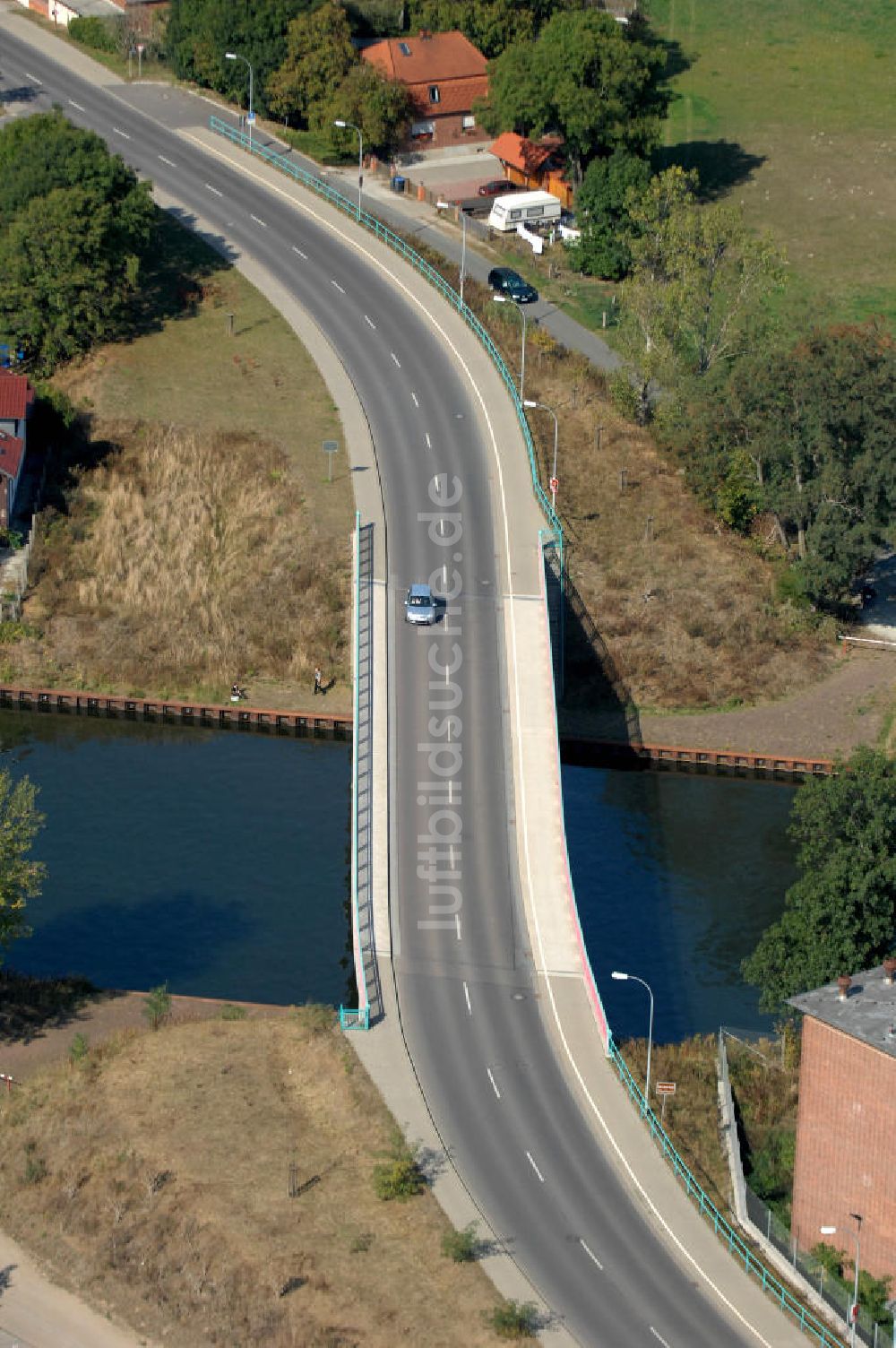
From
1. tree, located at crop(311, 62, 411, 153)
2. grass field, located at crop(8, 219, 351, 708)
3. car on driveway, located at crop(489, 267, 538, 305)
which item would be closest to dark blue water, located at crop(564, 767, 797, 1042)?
grass field, located at crop(8, 219, 351, 708)

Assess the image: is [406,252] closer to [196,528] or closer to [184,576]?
[196,528]

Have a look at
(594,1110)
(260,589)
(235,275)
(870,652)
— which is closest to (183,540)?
(260,589)

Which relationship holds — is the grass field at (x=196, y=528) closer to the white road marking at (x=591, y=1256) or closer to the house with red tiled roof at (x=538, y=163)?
the house with red tiled roof at (x=538, y=163)

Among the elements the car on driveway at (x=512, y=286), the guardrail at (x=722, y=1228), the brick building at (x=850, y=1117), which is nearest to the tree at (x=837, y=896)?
the guardrail at (x=722, y=1228)

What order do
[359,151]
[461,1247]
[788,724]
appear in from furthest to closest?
[359,151] → [788,724] → [461,1247]

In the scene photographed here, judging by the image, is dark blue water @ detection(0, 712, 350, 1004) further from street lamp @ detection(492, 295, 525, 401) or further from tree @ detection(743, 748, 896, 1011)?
street lamp @ detection(492, 295, 525, 401)

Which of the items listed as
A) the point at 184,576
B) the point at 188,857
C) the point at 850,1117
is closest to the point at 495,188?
the point at 184,576
